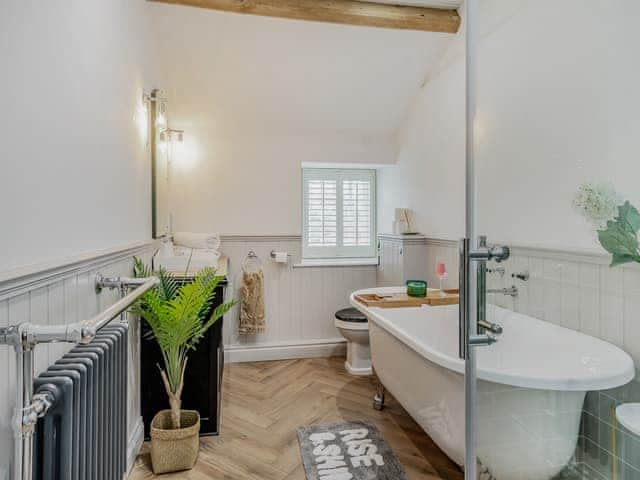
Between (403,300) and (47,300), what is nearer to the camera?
(47,300)

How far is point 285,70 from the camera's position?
3.17m

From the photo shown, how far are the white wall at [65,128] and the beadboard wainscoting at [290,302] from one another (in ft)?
5.25

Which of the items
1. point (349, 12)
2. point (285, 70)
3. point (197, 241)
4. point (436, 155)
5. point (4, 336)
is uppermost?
point (349, 12)

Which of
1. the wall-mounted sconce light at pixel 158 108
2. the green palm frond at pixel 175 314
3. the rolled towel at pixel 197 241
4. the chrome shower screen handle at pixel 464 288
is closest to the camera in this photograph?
the chrome shower screen handle at pixel 464 288

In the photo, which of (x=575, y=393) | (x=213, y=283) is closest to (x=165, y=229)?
(x=213, y=283)

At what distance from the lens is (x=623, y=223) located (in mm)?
856

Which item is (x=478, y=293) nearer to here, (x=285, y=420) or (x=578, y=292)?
(x=578, y=292)

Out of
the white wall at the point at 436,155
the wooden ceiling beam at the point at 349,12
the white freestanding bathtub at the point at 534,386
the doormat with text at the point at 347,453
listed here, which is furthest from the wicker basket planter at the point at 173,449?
the wooden ceiling beam at the point at 349,12

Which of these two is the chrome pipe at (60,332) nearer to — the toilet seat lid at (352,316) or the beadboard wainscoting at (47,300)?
the beadboard wainscoting at (47,300)

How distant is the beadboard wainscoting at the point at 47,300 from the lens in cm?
90

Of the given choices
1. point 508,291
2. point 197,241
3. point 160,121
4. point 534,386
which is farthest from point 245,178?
point 534,386

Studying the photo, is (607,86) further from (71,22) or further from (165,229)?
(165,229)

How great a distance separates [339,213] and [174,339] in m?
2.44

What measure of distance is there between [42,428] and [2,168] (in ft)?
2.01
